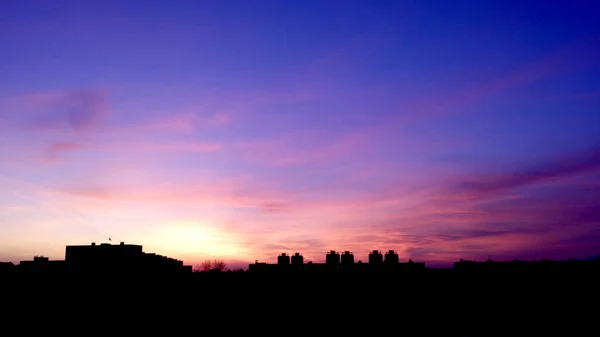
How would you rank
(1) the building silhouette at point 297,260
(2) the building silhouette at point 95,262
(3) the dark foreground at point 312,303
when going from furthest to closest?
(1) the building silhouette at point 297,260 < (2) the building silhouette at point 95,262 < (3) the dark foreground at point 312,303

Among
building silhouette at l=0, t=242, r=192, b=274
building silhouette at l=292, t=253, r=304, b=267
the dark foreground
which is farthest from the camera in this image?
building silhouette at l=292, t=253, r=304, b=267

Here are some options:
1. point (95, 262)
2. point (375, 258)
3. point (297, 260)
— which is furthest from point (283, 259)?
point (95, 262)

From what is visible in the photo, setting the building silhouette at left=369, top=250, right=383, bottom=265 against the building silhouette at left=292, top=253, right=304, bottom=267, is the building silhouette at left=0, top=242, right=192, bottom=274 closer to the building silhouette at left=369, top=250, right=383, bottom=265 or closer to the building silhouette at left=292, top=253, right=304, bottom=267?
the building silhouette at left=292, top=253, right=304, bottom=267

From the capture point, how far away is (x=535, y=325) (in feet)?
154

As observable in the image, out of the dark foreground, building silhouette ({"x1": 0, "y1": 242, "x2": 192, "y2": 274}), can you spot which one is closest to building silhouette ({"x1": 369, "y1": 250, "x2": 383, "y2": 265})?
the dark foreground

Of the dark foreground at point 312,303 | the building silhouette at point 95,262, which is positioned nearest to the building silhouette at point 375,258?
the dark foreground at point 312,303

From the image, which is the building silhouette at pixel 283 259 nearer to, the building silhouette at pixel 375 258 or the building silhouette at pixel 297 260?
the building silhouette at pixel 297 260

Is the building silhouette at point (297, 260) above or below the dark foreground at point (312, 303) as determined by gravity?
above

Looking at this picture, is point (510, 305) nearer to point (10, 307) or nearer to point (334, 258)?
point (334, 258)

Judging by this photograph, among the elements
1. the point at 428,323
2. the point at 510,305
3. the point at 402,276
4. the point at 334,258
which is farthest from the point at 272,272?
the point at 510,305

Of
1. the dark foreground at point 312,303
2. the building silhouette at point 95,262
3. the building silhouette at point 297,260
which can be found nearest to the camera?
the dark foreground at point 312,303

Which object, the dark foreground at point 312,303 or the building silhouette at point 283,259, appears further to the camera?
the building silhouette at point 283,259

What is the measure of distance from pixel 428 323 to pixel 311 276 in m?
15.0

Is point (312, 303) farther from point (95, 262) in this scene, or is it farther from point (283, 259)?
point (95, 262)
